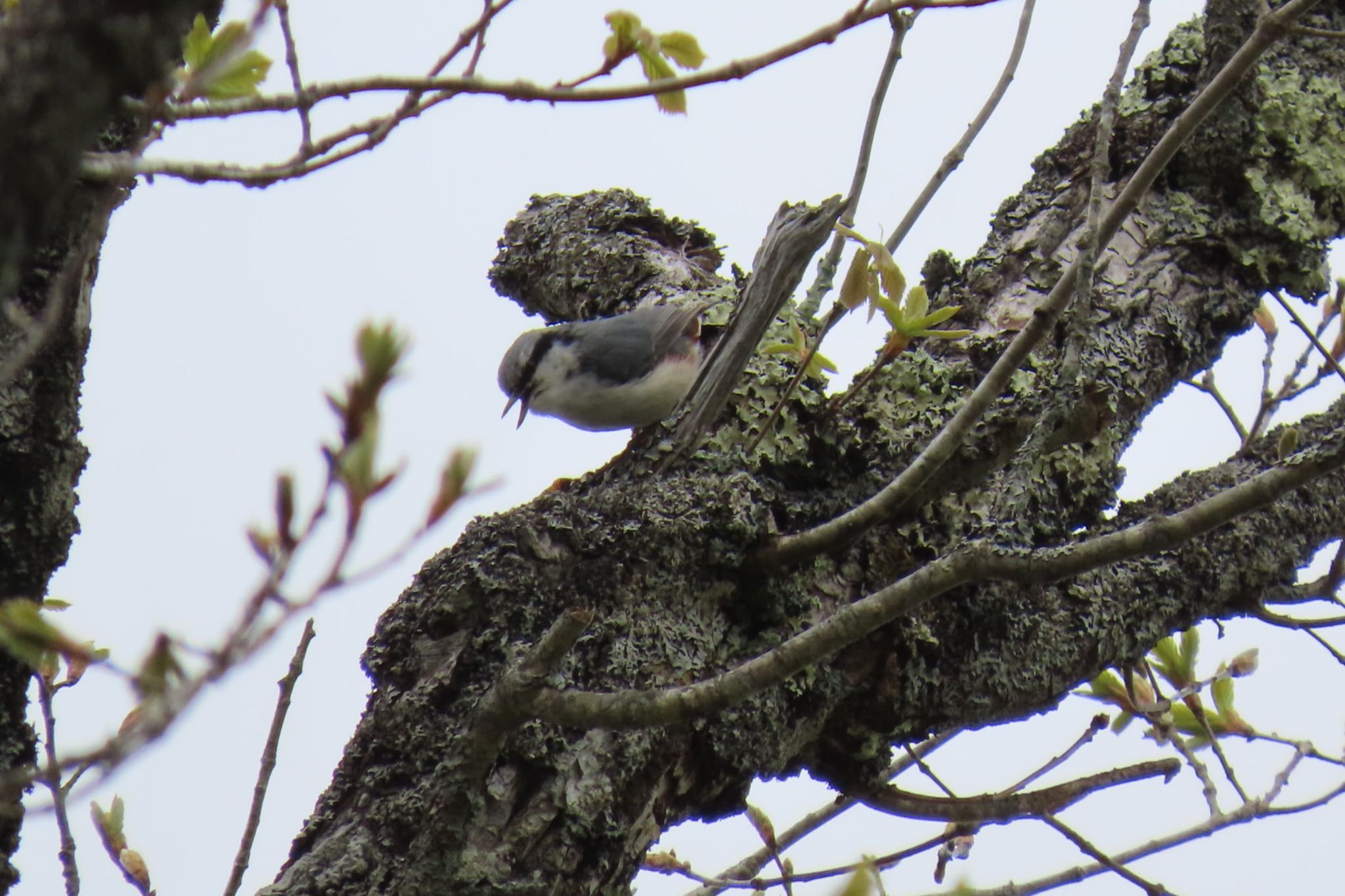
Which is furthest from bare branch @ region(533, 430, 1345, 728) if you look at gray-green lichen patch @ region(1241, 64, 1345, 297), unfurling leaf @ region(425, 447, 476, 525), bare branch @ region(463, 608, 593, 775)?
gray-green lichen patch @ region(1241, 64, 1345, 297)

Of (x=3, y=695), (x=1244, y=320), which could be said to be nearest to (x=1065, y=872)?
(x=1244, y=320)

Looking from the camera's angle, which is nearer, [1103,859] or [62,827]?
[62,827]

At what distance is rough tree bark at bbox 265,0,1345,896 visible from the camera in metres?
1.64

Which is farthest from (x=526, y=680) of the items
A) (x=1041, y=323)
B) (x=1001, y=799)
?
(x=1001, y=799)

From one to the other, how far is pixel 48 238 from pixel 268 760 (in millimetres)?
725

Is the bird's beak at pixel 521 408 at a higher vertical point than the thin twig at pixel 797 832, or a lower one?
higher

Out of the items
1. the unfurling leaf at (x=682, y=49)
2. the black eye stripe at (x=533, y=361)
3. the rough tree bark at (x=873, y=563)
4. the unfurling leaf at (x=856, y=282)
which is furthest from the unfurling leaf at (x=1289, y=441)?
the black eye stripe at (x=533, y=361)

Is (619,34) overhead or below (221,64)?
overhead

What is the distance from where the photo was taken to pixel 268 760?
1.65 metres

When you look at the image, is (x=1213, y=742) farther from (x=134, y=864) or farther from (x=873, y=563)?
(x=134, y=864)

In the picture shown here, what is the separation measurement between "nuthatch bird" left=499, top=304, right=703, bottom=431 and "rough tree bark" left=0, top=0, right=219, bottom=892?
5.19 ft

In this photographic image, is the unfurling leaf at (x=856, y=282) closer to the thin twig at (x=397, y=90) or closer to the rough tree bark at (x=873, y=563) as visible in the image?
the rough tree bark at (x=873, y=563)

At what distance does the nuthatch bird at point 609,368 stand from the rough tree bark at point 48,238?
5.19 ft

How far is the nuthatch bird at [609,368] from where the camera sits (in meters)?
3.04
